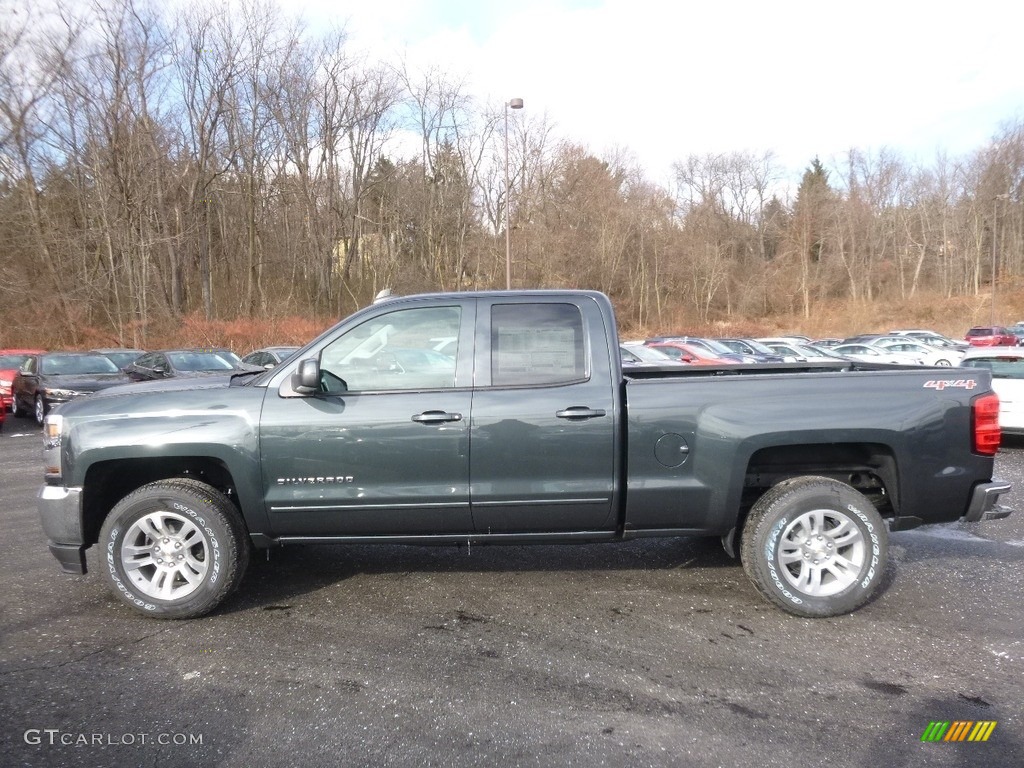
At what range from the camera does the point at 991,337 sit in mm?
37406

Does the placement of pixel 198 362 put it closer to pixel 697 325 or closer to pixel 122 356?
pixel 122 356

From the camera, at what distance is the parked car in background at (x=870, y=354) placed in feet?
85.3

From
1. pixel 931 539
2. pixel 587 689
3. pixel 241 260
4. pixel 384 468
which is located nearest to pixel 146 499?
pixel 384 468

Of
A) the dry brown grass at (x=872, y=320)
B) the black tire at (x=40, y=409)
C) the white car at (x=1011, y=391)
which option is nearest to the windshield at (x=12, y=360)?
the black tire at (x=40, y=409)

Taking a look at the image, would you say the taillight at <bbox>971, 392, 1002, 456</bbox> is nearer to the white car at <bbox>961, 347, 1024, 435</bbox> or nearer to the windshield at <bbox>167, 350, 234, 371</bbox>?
the white car at <bbox>961, 347, 1024, 435</bbox>

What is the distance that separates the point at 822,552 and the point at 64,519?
4.55 meters

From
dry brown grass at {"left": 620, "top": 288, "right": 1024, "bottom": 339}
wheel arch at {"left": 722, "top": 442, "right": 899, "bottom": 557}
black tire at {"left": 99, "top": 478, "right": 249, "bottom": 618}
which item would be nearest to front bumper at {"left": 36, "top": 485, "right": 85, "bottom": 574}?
black tire at {"left": 99, "top": 478, "right": 249, "bottom": 618}

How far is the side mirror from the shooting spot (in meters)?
3.85

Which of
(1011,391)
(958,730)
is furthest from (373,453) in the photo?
(1011,391)

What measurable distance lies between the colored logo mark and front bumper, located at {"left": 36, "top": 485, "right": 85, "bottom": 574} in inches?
179

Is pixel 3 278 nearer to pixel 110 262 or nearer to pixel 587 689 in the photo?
pixel 110 262

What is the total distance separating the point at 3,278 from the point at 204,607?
37.1 m

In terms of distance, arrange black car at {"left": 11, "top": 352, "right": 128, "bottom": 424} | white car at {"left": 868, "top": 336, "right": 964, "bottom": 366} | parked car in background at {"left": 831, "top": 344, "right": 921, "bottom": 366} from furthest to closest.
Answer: parked car in background at {"left": 831, "top": 344, "right": 921, "bottom": 366}
white car at {"left": 868, "top": 336, "right": 964, "bottom": 366}
black car at {"left": 11, "top": 352, "right": 128, "bottom": 424}

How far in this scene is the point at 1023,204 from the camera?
193 feet
